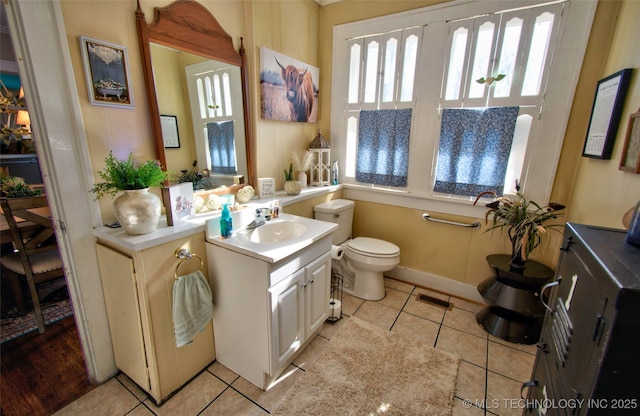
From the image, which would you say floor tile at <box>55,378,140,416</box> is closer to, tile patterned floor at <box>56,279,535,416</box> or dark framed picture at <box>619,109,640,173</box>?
tile patterned floor at <box>56,279,535,416</box>

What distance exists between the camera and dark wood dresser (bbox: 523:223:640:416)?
0.57m

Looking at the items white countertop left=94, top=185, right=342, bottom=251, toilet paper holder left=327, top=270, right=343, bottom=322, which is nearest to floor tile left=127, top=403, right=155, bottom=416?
white countertop left=94, top=185, right=342, bottom=251

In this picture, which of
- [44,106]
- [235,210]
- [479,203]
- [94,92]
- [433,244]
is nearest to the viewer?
[44,106]

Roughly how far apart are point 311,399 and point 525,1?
9.51ft

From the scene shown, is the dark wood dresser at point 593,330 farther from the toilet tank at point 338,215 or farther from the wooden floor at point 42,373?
the wooden floor at point 42,373

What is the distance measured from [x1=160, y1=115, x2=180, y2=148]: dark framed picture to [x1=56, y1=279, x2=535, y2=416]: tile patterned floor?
4.66 feet

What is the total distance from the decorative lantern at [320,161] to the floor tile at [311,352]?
1.45 meters

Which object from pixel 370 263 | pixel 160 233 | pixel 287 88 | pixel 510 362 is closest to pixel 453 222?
pixel 370 263

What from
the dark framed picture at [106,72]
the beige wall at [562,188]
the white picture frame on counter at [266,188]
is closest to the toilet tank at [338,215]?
the beige wall at [562,188]

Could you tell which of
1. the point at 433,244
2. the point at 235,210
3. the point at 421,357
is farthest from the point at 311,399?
the point at 433,244

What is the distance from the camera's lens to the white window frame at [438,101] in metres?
1.78

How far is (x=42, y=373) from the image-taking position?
63.5 inches

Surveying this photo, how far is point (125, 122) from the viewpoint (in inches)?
55.4

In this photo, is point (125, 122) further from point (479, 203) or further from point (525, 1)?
point (525, 1)
